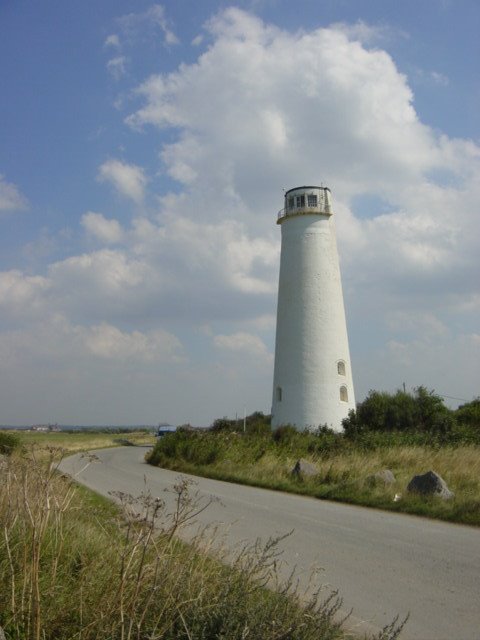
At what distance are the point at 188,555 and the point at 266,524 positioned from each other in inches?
231

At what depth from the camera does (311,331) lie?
32.4m

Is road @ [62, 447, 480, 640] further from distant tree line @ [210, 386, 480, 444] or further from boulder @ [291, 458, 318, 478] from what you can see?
distant tree line @ [210, 386, 480, 444]

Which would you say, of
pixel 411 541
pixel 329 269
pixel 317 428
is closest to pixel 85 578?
pixel 411 541

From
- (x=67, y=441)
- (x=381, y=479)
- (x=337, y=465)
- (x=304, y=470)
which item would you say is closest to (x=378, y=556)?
(x=381, y=479)

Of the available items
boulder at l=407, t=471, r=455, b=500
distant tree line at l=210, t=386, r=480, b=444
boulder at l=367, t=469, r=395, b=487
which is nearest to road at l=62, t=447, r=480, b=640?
boulder at l=407, t=471, r=455, b=500

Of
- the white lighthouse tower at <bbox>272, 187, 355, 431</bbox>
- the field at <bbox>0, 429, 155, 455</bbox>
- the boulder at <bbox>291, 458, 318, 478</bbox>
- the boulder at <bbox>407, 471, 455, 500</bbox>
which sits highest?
the white lighthouse tower at <bbox>272, 187, 355, 431</bbox>

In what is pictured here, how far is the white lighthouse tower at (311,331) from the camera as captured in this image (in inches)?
1257

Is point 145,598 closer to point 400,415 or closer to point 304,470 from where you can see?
point 304,470

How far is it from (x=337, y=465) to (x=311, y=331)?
14815 mm

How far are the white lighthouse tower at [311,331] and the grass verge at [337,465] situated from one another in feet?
12.3

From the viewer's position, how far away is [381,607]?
6.21 m

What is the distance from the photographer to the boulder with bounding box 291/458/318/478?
17.7 metres

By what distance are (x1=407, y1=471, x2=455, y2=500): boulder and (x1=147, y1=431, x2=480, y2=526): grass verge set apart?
0.61 ft

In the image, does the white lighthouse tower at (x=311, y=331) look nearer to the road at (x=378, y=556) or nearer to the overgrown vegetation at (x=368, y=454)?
the overgrown vegetation at (x=368, y=454)
